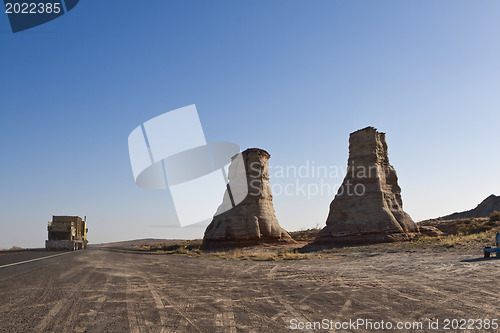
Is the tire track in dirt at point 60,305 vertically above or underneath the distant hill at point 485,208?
underneath

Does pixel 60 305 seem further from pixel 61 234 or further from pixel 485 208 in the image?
pixel 485 208

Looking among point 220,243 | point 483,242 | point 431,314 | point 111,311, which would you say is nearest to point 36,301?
point 111,311

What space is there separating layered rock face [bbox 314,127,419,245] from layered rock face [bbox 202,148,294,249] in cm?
888

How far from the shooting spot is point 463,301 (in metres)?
7.32

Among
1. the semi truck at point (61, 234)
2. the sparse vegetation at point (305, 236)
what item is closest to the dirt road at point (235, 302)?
the semi truck at point (61, 234)

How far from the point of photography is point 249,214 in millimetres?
43125

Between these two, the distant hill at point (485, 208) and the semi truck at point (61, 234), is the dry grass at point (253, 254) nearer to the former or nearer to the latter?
the semi truck at point (61, 234)

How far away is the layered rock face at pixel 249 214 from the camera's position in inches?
1628

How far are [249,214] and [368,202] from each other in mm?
15370

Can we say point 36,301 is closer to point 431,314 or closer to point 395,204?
point 431,314

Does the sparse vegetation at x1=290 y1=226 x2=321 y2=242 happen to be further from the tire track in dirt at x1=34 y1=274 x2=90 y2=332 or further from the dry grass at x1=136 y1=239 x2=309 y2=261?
the tire track in dirt at x1=34 y1=274 x2=90 y2=332

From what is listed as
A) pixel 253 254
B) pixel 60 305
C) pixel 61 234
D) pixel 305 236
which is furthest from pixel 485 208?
pixel 60 305

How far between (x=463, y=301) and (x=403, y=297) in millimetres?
1229

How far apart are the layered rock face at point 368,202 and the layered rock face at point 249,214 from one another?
29.1 feet
